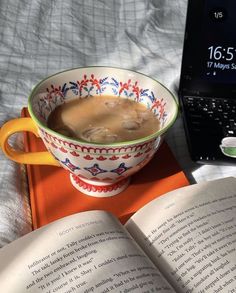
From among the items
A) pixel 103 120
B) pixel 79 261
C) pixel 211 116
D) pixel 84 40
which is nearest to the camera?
pixel 79 261

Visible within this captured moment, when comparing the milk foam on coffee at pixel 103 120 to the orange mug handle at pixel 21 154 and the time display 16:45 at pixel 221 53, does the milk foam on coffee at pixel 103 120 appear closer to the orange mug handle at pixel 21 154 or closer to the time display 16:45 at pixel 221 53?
the orange mug handle at pixel 21 154

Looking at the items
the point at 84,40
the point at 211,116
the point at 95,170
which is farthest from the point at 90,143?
the point at 84,40

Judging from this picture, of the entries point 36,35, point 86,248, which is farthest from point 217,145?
point 36,35

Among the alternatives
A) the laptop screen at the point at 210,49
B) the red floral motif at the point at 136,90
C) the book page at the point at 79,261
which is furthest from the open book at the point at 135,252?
the laptop screen at the point at 210,49

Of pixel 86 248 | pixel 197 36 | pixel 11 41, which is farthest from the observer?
pixel 11 41

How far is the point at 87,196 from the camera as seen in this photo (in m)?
0.47

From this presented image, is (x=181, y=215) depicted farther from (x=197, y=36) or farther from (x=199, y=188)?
(x=197, y=36)

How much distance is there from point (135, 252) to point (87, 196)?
0.12 metres

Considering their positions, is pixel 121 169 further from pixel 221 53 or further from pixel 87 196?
pixel 221 53

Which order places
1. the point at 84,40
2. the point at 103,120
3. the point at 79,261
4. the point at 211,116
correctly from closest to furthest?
the point at 79,261
the point at 103,120
the point at 211,116
the point at 84,40

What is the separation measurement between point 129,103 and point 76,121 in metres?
0.07

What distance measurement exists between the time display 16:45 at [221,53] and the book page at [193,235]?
0.75 ft

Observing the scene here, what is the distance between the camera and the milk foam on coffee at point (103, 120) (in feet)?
1.46

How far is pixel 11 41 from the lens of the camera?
0.83 meters
